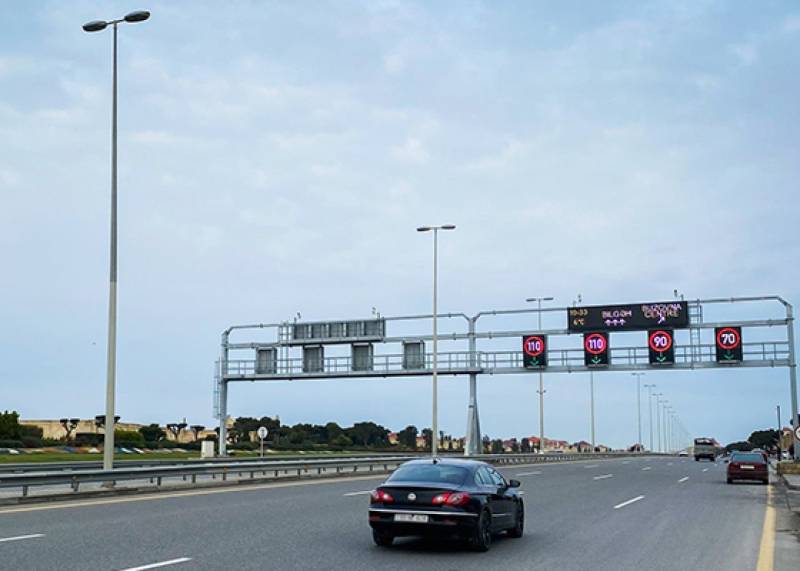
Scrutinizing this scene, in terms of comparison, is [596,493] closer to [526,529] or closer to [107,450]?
[526,529]

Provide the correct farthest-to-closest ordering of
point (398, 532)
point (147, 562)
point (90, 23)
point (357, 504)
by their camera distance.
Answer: point (90, 23) → point (357, 504) → point (398, 532) → point (147, 562)

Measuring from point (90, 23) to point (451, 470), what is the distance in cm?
1756

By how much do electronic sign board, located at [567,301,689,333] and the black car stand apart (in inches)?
1516

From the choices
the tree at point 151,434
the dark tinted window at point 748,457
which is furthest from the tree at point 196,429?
the dark tinted window at point 748,457

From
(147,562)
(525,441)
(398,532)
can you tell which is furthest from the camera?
(525,441)

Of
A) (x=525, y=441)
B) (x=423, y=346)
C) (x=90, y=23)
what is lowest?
(x=525, y=441)

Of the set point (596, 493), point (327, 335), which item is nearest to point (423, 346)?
point (327, 335)

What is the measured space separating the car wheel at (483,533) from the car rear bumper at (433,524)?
123mm

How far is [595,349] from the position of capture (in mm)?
52156

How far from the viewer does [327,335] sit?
5772 cm

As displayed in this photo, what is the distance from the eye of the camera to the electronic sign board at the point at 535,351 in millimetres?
52688

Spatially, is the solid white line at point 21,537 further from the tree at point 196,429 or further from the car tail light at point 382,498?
the tree at point 196,429

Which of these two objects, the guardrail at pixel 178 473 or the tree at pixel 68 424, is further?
the tree at pixel 68 424

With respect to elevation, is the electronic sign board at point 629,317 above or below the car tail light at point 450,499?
above
